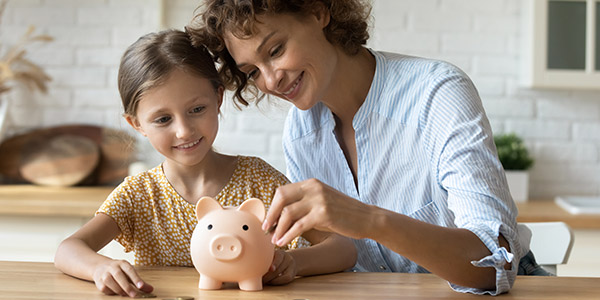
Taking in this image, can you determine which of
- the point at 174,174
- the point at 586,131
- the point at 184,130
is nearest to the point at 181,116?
the point at 184,130

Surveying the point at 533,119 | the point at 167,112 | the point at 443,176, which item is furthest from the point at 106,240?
the point at 533,119

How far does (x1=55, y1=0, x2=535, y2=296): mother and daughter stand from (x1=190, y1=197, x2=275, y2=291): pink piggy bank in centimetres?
8

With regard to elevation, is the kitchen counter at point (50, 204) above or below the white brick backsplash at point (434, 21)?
below

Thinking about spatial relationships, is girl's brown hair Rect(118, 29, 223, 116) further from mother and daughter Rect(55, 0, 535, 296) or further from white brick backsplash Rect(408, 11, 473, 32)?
white brick backsplash Rect(408, 11, 473, 32)

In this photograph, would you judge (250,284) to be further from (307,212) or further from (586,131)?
(586,131)

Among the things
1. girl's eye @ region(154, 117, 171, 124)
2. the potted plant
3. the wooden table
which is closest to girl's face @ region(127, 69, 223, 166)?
girl's eye @ region(154, 117, 171, 124)

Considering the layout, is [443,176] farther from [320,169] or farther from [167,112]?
[167,112]

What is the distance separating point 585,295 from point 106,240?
88cm

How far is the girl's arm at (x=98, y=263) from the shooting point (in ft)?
3.61

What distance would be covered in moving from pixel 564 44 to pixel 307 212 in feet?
7.03

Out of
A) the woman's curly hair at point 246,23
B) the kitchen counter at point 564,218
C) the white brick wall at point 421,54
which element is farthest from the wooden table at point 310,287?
the white brick wall at point 421,54

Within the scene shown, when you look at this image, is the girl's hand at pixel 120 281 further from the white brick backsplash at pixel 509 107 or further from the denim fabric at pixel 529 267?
the white brick backsplash at pixel 509 107

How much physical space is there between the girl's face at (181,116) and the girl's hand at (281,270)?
0.29 meters

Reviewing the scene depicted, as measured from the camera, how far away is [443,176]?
1.30m
